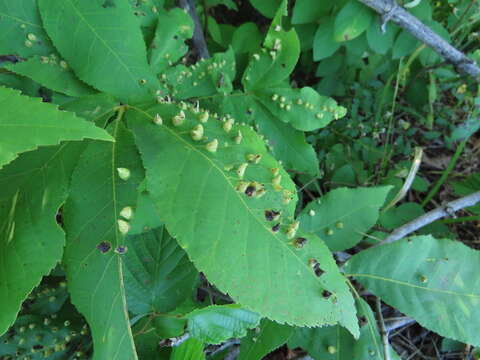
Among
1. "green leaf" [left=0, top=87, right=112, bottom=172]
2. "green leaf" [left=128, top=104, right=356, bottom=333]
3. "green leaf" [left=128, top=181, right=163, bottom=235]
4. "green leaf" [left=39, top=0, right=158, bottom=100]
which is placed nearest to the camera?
"green leaf" [left=0, top=87, right=112, bottom=172]

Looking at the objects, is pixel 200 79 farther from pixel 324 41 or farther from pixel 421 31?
pixel 421 31

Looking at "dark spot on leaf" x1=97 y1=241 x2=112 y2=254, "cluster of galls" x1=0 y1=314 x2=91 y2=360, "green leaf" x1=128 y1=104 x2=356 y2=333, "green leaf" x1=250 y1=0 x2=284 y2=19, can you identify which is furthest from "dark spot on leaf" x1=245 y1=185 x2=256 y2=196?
"green leaf" x1=250 y1=0 x2=284 y2=19

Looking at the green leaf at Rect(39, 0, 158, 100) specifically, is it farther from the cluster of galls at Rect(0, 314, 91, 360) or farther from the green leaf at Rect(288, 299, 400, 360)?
the green leaf at Rect(288, 299, 400, 360)

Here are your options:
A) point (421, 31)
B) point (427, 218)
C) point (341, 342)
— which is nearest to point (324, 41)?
point (421, 31)

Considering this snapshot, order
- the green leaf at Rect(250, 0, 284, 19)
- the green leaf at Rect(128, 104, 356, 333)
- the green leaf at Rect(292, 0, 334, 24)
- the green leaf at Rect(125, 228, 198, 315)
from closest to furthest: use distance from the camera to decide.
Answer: the green leaf at Rect(128, 104, 356, 333) < the green leaf at Rect(125, 228, 198, 315) < the green leaf at Rect(292, 0, 334, 24) < the green leaf at Rect(250, 0, 284, 19)

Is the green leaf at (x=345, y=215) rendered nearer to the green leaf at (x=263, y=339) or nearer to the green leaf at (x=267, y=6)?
the green leaf at (x=263, y=339)

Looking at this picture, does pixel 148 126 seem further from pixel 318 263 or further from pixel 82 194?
pixel 318 263

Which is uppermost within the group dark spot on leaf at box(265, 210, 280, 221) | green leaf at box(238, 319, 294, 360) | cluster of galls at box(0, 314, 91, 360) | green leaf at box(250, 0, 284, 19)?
green leaf at box(250, 0, 284, 19)
